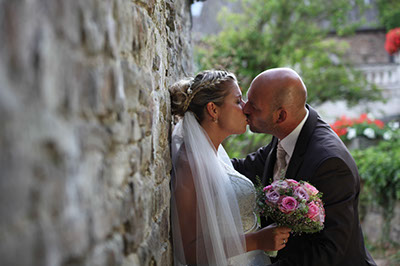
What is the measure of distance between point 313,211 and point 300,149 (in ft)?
2.64

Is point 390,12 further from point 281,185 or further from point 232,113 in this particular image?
point 281,185

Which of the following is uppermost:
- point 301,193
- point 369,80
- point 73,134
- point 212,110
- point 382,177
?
point 73,134

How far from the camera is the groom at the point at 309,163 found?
2955 millimetres

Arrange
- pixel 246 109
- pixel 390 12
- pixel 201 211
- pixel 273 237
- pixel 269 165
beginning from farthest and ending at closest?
pixel 390 12, pixel 269 165, pixel 246 109, pixel 273 237, pixel 201 211

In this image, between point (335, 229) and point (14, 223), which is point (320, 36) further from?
point (14, 223)

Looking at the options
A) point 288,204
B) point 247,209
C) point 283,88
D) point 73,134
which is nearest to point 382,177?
point 283,88

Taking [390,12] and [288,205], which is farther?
[390,12]

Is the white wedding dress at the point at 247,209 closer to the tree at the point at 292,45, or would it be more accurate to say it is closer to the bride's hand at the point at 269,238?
the bride's hand at the point at 269,238

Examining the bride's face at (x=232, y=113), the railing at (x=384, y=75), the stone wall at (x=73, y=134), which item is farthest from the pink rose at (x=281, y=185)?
the railing at (x=384, y=75)

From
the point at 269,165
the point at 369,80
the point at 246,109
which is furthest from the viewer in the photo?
the point at 369,80

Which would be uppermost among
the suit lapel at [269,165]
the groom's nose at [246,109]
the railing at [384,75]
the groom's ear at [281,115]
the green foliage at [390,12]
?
the green foliage at [390,12]

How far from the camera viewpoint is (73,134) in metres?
1.12

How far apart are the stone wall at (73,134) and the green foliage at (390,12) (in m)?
18.3

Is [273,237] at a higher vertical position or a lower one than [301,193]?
lower
